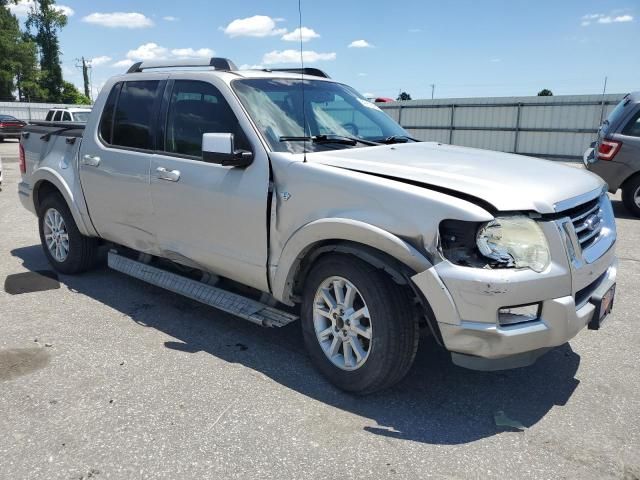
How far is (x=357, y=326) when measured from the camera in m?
3.27

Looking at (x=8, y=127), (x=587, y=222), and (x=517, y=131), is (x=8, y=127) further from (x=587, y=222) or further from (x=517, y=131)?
(x=587, y=222)

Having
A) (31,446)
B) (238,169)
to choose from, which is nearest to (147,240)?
(238,169)

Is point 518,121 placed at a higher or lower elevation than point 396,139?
lower

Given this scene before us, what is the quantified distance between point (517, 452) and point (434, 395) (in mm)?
669

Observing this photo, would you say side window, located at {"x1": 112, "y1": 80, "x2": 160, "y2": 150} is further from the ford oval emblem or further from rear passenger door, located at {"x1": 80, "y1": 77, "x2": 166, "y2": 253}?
the ford oval emblem

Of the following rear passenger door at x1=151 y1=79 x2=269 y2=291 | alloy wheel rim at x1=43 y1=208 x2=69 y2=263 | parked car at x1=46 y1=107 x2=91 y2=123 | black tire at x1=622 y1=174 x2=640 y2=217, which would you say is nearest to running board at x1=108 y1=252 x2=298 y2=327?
rear passenger door at x1=151 y1=79 x2=269 y2=291

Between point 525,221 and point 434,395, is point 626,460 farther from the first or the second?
point 525,221

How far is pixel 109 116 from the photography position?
496 cm

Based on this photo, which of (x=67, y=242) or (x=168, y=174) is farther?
(x=67, y=242)

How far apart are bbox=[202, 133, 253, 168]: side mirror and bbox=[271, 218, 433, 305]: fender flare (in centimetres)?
64

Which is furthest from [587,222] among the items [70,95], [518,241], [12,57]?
[70,95]

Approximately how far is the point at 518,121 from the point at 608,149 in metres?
12.7

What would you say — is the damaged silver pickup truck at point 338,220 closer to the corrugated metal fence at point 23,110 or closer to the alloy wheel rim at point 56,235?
the alloy wheel rim at point 56,235

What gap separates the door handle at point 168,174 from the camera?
4.13 m
